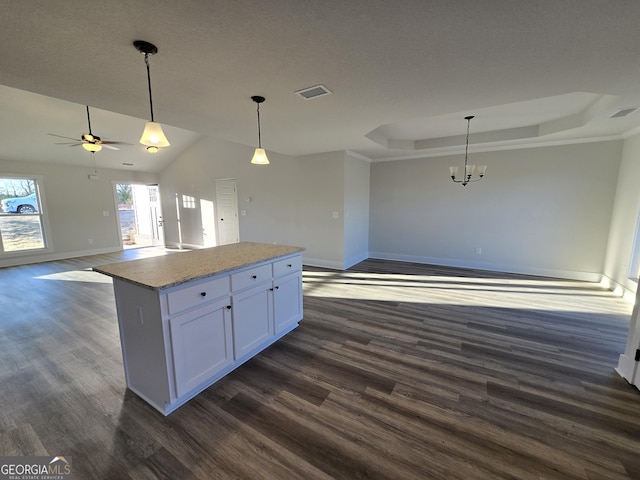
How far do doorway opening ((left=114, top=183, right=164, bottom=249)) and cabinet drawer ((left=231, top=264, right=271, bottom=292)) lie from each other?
309 inches

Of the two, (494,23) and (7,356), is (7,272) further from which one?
(494,23)

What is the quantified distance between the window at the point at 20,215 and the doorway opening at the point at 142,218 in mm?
2142

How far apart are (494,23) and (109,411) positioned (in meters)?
3.50

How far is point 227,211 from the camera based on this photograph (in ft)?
23.4

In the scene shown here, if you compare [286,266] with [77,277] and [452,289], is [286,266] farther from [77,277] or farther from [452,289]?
[77,277]

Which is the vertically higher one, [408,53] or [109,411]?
[408,53]

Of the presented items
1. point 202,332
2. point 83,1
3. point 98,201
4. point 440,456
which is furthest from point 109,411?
point 98,201

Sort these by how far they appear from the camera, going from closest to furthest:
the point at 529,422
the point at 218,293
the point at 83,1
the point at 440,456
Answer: the point at 83,1 < the point at 440,456 < the point at 529,422 < the point at 218,293

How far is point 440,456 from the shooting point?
1.48 meters

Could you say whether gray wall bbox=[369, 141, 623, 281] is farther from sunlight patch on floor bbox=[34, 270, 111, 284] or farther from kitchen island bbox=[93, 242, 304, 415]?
sunlight patch on floor bbox=[34, 270, 111, 284]

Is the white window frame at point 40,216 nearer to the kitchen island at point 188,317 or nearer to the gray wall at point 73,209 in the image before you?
the gray wall at point 73,209

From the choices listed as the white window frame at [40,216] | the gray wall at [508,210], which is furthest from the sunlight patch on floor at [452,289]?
the white window frame at [40,216]

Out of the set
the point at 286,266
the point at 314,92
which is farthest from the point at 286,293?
the point at 314,92

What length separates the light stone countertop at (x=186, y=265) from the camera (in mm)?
1691
